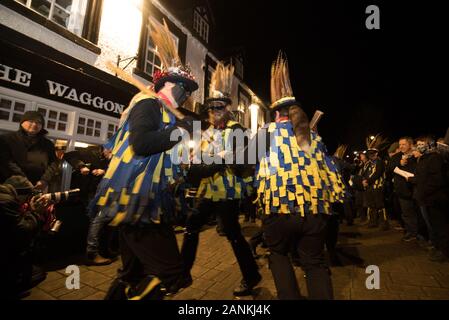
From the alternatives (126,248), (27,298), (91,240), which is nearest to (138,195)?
(126,248)

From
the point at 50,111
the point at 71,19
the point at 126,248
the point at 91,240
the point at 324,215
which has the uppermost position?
the point at 71,19

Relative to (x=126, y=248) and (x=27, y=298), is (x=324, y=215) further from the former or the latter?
(x=27, y=298)

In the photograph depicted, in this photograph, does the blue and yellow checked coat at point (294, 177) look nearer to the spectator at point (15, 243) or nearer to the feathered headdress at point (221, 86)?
the feathered headdress at point (221, 86)

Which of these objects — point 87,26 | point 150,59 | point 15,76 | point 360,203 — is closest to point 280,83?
point 15,76

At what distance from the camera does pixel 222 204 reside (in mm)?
2705

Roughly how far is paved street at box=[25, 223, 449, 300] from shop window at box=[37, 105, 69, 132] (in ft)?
10.9

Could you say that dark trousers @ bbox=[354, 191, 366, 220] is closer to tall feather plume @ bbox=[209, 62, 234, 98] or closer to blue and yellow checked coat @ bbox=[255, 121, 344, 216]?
tall feather plume @ bbox=[209, 62, 234, 98]

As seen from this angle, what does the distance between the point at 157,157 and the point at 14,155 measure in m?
2.91

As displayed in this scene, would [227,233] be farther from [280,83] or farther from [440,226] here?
[440,226]

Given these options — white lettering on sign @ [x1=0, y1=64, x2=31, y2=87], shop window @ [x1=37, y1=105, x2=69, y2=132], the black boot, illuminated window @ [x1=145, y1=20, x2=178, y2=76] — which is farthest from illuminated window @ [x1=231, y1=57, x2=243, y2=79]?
the black boot

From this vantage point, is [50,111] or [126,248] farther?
[50,111]

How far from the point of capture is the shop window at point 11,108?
15.2 feet
